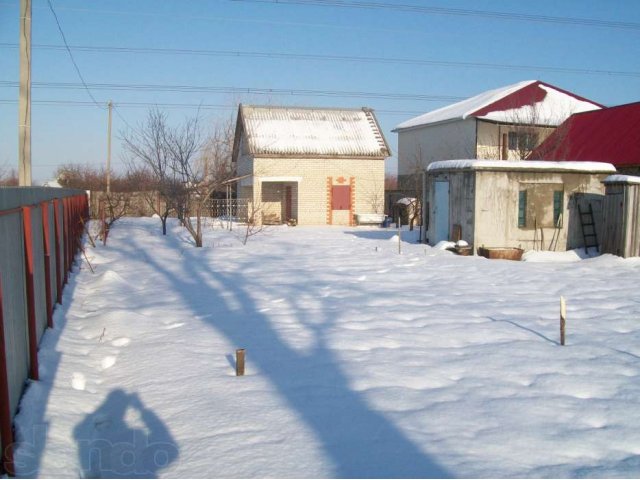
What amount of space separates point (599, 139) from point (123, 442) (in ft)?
81.6

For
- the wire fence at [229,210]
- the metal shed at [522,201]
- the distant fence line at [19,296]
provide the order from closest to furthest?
the distant fence line at [19,296]
the metal shed at [522,201]
the wire fence at [229,210]

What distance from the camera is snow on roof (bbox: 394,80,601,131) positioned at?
29.7 meters

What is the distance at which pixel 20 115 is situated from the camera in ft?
37.4

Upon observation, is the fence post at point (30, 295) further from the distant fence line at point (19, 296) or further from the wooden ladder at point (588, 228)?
the wooden ladder at point (588, 228)

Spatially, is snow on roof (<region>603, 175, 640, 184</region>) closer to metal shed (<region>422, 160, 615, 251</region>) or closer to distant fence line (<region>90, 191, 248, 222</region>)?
metal shed (<region>422, 160, 615, 251</region>)

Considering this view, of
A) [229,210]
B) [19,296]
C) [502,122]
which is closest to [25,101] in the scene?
[19,296]

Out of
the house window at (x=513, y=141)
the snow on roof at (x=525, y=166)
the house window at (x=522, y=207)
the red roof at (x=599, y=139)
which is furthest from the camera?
the house window at (x=513, y=141)

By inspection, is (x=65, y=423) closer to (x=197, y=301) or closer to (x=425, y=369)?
(x=425, y=369)

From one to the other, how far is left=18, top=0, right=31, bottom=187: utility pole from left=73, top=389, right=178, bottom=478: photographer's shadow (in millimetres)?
7840

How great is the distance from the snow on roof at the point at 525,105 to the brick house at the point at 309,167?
5.08 metres

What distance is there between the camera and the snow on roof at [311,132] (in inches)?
1182

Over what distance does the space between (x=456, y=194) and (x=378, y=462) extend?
13534 millimetres

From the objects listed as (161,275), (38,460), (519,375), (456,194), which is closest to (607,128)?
(456,194)

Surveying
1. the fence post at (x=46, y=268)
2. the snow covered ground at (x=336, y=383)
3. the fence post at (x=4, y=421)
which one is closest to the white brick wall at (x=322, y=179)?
the snow covered ground at (x=336, y=383)
